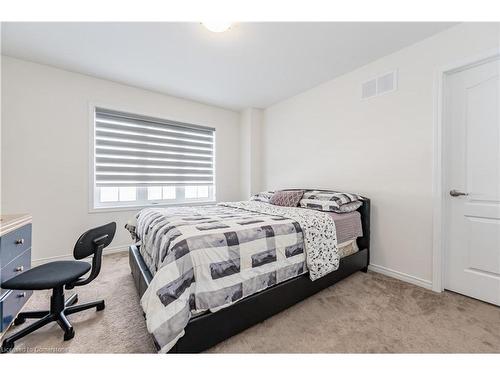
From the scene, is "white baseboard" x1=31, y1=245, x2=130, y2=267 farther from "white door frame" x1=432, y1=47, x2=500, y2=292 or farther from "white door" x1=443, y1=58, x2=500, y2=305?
"white door" x1=443, y1=58, x2=500, y2=305

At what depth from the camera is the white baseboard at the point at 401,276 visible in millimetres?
2162

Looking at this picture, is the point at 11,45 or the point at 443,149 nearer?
the point at 443,149

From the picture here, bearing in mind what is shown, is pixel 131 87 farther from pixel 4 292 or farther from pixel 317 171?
pixel 317 171

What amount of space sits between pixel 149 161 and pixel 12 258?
215 centimetres

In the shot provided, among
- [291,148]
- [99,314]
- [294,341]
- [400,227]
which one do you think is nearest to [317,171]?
[291,148]

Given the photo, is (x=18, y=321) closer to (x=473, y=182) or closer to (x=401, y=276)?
(x=401, y=276)

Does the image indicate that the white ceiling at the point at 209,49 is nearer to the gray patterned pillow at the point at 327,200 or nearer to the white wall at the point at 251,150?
the white wall at the point at 251,150

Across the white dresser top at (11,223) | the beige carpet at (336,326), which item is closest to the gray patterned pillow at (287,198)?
the beige carpet at (336,326)

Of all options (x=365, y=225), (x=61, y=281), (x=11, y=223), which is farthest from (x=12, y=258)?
(x=365, y=225)

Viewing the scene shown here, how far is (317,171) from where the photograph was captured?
3.26 m

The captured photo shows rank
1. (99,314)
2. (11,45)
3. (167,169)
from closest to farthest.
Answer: (99,314), (11,45), (167,169)

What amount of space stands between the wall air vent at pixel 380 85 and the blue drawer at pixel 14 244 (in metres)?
3.60

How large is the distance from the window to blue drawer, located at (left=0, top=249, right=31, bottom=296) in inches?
57.2

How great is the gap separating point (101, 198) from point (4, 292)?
191cm
